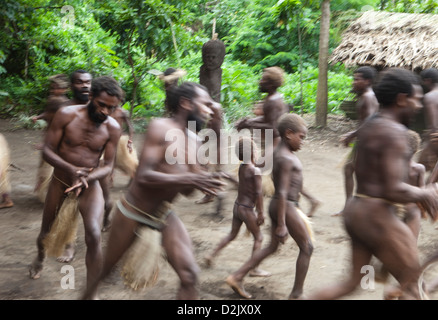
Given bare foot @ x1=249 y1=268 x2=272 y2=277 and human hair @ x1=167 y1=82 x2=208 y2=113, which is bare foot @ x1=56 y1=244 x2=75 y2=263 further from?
human hair @ x1=167 y1=82 x2=208 y2=113

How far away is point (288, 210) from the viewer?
402cm

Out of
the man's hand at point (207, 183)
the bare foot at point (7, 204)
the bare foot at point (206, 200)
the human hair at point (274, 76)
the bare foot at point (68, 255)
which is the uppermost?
the human hair at point (274, 76)

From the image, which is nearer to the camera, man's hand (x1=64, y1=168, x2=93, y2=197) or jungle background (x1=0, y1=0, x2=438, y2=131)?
man's hand (x1=64, y1=168, x2=93, y2=197)

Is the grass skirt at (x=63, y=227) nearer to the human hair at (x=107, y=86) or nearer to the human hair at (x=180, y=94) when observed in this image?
the human hair at (x=107, y=86)

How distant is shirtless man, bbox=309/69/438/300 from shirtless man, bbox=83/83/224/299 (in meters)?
0.88

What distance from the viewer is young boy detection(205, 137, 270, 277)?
450 cm

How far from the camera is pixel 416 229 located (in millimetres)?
3922

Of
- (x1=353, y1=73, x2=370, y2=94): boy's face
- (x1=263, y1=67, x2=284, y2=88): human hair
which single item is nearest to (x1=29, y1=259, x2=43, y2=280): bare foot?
(x1=263, y1=67, x2=284, y2=88): human hair

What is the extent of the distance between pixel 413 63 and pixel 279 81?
16.6 feet

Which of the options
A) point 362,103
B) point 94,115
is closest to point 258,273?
point 94,115

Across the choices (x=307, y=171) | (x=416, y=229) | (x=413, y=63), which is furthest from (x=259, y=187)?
(x=413, y=63)

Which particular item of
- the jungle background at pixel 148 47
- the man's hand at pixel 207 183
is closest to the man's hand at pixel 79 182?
the man's hand at pixel 207 183

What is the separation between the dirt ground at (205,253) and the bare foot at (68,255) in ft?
0.18

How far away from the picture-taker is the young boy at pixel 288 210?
13.0 feet
